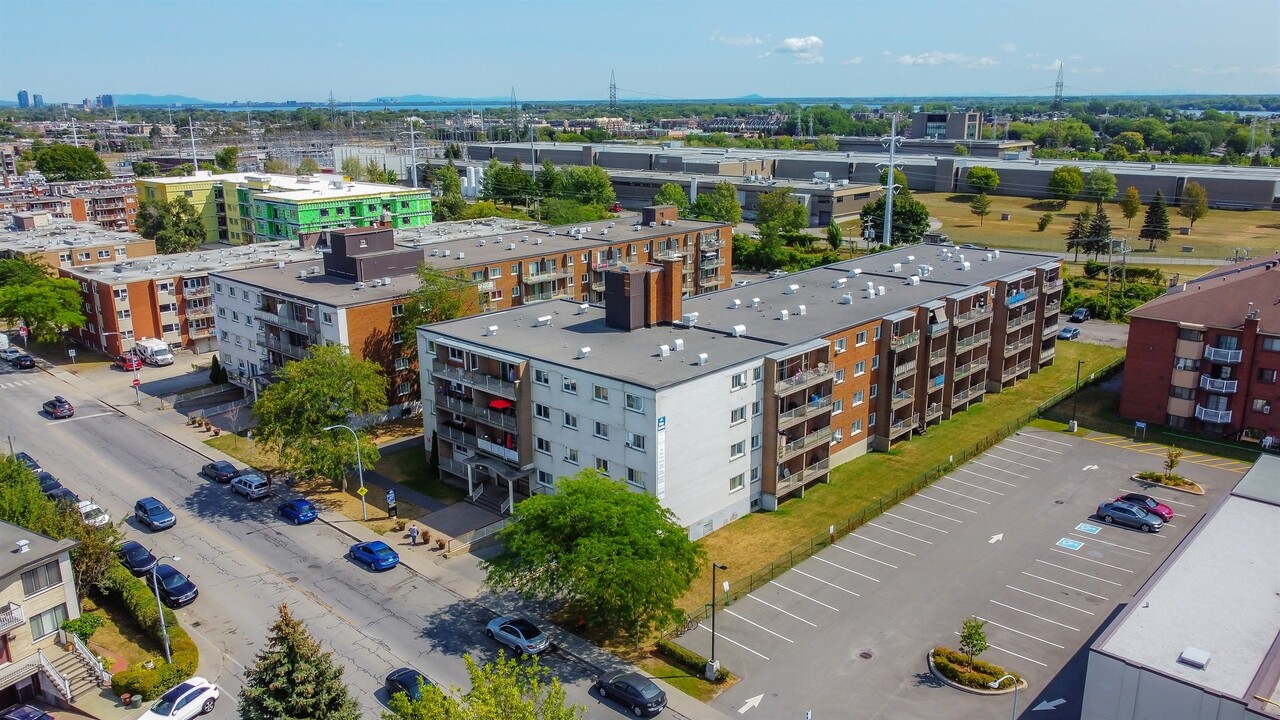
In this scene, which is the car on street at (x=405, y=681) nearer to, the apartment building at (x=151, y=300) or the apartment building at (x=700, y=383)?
the apartment building at (x=700, y=383)

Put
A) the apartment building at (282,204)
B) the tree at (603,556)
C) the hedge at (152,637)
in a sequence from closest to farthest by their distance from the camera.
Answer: the hedge at (152,637)
the tree at (603,556)
the apartment building at (282,204)

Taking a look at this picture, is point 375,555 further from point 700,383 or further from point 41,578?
point 700,383

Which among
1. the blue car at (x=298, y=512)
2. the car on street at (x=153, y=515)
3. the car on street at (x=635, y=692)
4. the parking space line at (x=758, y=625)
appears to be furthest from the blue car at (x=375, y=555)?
the parking space line at (x=758, y=625)

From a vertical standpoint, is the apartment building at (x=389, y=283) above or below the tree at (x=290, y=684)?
above

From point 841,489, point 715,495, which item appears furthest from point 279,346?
point 841,489

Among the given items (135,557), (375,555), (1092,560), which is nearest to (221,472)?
(135,557)

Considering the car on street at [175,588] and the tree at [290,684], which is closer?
the tree at [290,684]

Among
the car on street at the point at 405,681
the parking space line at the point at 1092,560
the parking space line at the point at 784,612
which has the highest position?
the car on street at the point at 405,681

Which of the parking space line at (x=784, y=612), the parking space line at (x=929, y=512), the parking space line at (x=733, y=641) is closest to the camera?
the parking space line at (x=733, y=641)

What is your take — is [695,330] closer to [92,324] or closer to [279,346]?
[279,346]
